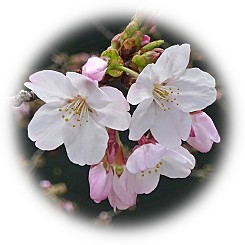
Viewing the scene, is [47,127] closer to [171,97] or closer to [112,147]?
[112,147]

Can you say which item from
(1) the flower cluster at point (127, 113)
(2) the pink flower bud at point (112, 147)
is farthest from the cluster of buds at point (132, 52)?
(2) the pink flower bud at point (112, 147)

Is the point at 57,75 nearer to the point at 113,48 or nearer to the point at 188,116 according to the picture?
the point at 113,48

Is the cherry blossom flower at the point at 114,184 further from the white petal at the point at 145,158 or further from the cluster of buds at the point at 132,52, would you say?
the cluster of buds at the point at 132,52

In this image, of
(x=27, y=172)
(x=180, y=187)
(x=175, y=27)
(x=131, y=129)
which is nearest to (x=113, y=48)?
(x=131, y=129)

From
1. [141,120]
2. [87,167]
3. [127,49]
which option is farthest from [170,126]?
[87,167]

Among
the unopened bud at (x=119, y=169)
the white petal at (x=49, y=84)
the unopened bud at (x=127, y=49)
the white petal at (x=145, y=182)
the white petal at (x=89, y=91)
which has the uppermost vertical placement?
the unopened bud at (x=127, y=49)

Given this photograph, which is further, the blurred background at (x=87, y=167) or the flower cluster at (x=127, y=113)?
the blurred background at (x=87, y=167)

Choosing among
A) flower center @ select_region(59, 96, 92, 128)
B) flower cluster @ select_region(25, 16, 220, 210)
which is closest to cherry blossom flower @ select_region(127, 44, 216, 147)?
flower cluster @ select_region(25, 16, 220, 210)
